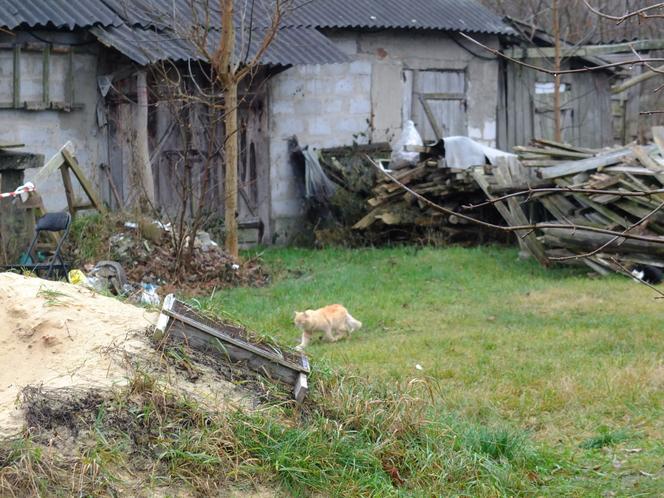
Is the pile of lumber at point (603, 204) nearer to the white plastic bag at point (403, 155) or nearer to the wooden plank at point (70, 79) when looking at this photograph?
the white plastic bag at point (403, 155)

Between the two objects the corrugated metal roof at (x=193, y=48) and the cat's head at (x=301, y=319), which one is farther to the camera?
the corrugated metal roof at (x=193, y=48)

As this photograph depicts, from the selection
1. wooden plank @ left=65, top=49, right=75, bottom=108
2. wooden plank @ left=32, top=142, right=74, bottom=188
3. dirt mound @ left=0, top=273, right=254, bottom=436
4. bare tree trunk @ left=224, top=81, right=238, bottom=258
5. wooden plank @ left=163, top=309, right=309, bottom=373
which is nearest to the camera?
dirt mound @ left=0, top=273, right=254, bottom=436

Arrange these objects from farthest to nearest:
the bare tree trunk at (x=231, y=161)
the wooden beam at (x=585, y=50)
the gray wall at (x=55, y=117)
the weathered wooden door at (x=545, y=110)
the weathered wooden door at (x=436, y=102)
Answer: the weathered wooden door at (x=545, y=110) < the weathered wooden door at (x=436, y=102) < the wooden beam at (x=585, y=50) < the gray wall at (x=55, y=117) < the bare tree trunk at (x=231, y=161)

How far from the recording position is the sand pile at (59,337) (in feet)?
18.3

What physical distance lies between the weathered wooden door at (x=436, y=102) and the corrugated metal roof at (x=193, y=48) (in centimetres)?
265

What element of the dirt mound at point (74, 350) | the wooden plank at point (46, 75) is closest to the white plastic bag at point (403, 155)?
the wooden plank at point (46, 75)

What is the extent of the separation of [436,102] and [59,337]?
47.4 ft

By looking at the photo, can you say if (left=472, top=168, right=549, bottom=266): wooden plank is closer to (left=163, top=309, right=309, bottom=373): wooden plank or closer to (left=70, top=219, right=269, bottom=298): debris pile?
(left=70, top=219, right=269, bottom=298): debris pile

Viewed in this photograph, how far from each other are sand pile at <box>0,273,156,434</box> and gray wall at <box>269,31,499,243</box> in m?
10.8

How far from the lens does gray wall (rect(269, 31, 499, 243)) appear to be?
684 inches

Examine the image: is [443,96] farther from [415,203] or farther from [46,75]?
[46,75]

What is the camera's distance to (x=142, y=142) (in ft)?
49.4

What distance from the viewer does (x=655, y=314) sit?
1059 centimetres

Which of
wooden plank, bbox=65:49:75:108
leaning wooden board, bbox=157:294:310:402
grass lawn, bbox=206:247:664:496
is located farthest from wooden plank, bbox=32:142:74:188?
leaning wooden board, bbox=157:294:310:402
